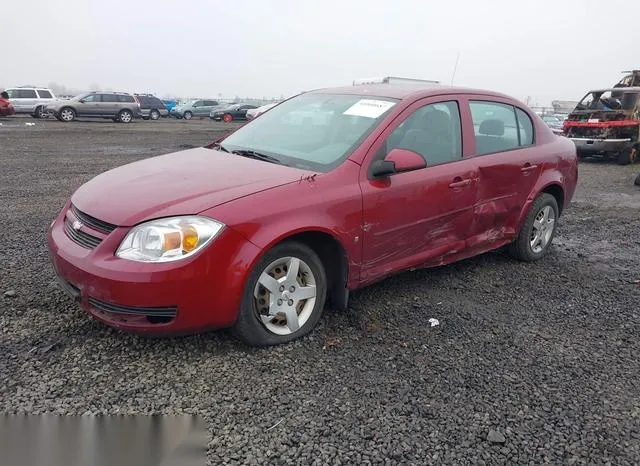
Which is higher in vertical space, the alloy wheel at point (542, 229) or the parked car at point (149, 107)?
the parked car at point (149, 107)

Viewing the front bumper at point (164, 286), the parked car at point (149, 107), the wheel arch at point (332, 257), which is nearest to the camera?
the front bumper at point (164, 286)

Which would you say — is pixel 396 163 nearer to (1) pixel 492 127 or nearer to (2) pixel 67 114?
(1) pixel 492 127

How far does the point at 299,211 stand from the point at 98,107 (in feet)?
91.9

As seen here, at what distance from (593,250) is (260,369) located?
169 inches

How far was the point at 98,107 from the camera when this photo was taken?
91.5ft

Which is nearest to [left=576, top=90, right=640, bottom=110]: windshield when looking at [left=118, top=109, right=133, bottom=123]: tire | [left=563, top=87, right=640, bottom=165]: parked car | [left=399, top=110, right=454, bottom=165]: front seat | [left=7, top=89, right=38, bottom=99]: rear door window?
[left=563, top=87, right=640, bottom=165]: parked car

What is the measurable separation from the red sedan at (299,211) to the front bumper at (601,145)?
430 inches

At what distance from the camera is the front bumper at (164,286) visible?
9.24ft

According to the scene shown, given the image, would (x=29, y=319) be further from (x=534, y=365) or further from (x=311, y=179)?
(x=534, y=365)

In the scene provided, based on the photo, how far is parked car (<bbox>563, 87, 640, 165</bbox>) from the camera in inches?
555

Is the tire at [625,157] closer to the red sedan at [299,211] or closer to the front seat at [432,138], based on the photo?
the red sedan at [299,211]

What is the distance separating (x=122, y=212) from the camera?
300 cm

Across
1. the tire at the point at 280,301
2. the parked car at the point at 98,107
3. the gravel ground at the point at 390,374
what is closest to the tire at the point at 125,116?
the parked car at the point at 98,107

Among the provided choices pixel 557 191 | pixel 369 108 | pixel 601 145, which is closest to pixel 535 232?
pixel 557 191
